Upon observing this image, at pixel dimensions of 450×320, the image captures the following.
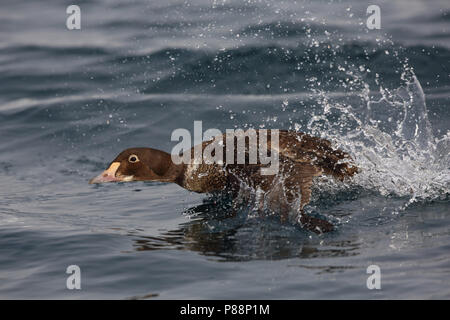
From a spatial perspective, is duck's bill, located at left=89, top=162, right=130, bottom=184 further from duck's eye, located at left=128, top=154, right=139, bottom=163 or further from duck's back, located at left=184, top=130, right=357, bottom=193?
duck's back, located at left=184, top=130, right=357, bottom=193

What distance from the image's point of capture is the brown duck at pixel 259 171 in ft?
20.1

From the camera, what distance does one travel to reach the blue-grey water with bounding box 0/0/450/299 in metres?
5.05

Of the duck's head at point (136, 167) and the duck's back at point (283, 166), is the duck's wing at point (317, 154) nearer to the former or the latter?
the duck's back at point (283, 166)

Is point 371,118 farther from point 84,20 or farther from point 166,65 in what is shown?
point 84,20

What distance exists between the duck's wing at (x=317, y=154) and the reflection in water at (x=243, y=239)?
2.18ft

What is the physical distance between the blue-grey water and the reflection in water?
0.07ft

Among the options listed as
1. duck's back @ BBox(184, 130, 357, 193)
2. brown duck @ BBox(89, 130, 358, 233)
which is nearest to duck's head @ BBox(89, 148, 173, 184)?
brown duck @ BBox(89, 130, 358, 233)

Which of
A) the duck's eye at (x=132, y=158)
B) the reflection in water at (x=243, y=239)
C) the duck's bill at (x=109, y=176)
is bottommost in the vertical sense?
the reflection in water at (x=243, y=239)

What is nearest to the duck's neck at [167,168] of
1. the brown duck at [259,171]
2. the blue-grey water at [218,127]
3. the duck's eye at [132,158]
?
the brown duck at [259,171]

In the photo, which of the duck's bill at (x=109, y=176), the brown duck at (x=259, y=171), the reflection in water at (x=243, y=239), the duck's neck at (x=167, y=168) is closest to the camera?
the reflection in water at (x=243, y=239)

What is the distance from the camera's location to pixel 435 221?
5.78m

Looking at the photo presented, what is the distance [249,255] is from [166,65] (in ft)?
21.0

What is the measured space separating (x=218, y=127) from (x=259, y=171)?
3.39 metres

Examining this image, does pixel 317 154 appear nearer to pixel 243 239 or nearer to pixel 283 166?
pixel 283 166
